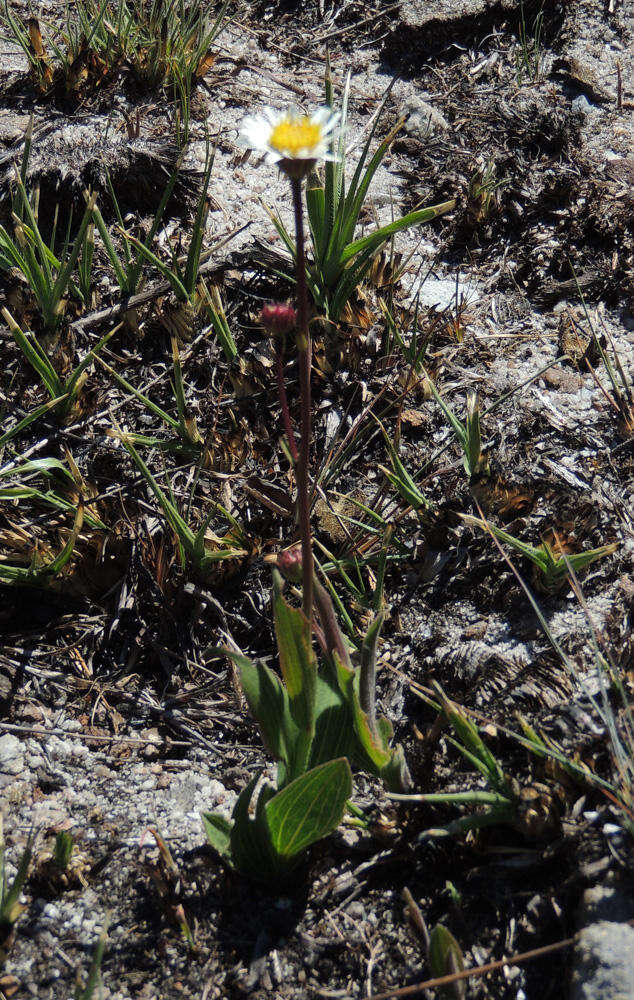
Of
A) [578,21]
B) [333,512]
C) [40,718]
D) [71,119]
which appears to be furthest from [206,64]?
[40,718]

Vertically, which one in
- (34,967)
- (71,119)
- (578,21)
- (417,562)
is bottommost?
(34,967)

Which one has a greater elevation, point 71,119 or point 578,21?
point 578,21

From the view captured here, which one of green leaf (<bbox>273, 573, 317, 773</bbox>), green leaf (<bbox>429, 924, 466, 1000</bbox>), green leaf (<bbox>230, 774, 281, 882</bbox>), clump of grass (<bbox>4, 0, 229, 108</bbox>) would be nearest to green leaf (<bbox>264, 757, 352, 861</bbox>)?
green leaf (<bbox>230, 774, 281, 882</bbox>)

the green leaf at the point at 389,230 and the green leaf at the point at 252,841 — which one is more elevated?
the green leaf at the point at 389,230

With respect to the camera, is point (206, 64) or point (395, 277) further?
point (206, 64)

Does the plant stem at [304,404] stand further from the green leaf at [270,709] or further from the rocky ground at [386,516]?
the rocky ground at [386,516]

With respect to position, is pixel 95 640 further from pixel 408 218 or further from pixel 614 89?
pixel 614 89

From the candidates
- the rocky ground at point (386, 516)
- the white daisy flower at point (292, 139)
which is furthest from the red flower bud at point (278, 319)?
the rocky ground at point (386, 516)
